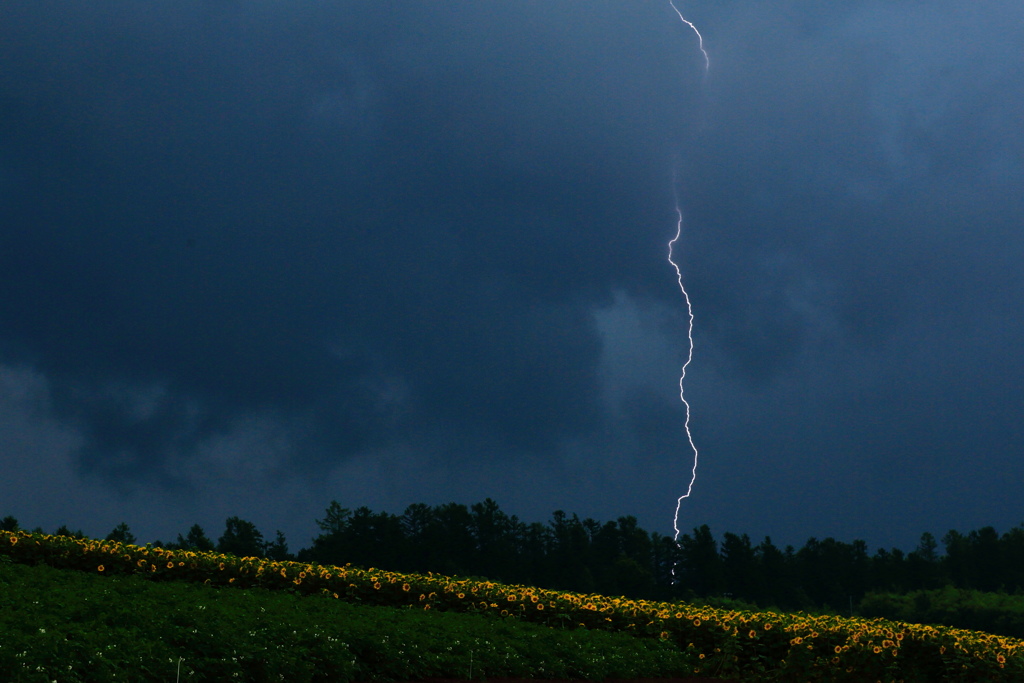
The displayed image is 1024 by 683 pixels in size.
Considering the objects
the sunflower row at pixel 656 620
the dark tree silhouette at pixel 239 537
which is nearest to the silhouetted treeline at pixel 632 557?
the dark tree silhouette at pixel 239 537

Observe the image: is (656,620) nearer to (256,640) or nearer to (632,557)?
(256,640)

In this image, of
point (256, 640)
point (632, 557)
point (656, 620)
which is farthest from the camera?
point (632, 557)

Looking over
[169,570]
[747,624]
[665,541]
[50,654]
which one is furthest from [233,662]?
[665,541]

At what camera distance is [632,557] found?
126 feet

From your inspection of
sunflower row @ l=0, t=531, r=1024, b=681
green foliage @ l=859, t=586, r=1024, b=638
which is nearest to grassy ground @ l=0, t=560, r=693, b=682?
sunflower row @ l=0, t=531, r=1024, b=681

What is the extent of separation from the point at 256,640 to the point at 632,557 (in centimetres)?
3203

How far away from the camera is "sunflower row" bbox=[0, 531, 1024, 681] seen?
11.7 m

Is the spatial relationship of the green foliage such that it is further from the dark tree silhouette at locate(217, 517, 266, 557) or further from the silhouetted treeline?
the dark tree silhouette at locate(217, 517, 266, 557)

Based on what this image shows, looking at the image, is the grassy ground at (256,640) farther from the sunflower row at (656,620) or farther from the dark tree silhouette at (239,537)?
the dark tree silhouette at (239,537)

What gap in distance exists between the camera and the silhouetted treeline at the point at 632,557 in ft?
118

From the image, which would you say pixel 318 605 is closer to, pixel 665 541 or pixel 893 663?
pixel 893 663

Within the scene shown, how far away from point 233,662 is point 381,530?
95.8ft

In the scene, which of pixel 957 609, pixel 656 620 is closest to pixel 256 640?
pixel 656 620

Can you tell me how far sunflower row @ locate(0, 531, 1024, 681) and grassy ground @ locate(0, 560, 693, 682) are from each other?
66 centimetres
